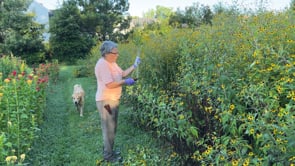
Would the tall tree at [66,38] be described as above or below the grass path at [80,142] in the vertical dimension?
above

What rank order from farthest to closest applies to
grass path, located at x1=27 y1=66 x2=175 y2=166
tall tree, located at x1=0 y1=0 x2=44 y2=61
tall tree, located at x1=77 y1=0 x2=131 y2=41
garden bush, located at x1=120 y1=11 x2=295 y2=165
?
tall tree, located at x1=77 y1=0 x2=131 y2=41, tall tree, located at x1=0 y1=0 x2=44 y2=61, grass path, located at x1=27 y1=66 x2=175 y2=166, garden bush, located at x1=120 y1=11 x2=295 y2=165

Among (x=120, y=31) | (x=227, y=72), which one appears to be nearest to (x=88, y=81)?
(x=227, y=72)

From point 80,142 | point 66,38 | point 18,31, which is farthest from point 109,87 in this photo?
point 66,38

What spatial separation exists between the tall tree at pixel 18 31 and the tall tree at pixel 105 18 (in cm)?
535

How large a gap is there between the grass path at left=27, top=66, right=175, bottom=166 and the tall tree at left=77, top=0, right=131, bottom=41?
20474mm

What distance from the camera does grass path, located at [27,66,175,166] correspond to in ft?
14.3

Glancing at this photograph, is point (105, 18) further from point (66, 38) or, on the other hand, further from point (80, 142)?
point (80, 142)

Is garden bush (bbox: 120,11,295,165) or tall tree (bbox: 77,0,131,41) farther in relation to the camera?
tall tree (bbox: 77,0,131,41)

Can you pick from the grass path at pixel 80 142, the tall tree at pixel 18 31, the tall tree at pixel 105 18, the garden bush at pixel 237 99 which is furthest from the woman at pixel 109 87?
the tall tree at pixel 105 18

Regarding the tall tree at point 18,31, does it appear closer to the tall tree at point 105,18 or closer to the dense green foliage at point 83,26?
the dense green foliage at point 83,26

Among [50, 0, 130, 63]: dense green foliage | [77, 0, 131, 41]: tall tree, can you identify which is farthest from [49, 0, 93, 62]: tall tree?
[77, 0, 131, 41]: tall tree

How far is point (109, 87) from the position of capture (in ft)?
13.5

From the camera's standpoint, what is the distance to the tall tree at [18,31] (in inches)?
854

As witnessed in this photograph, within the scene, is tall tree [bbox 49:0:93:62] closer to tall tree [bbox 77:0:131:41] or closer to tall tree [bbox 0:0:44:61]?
tall tree [bbox 0:0:44:61]
